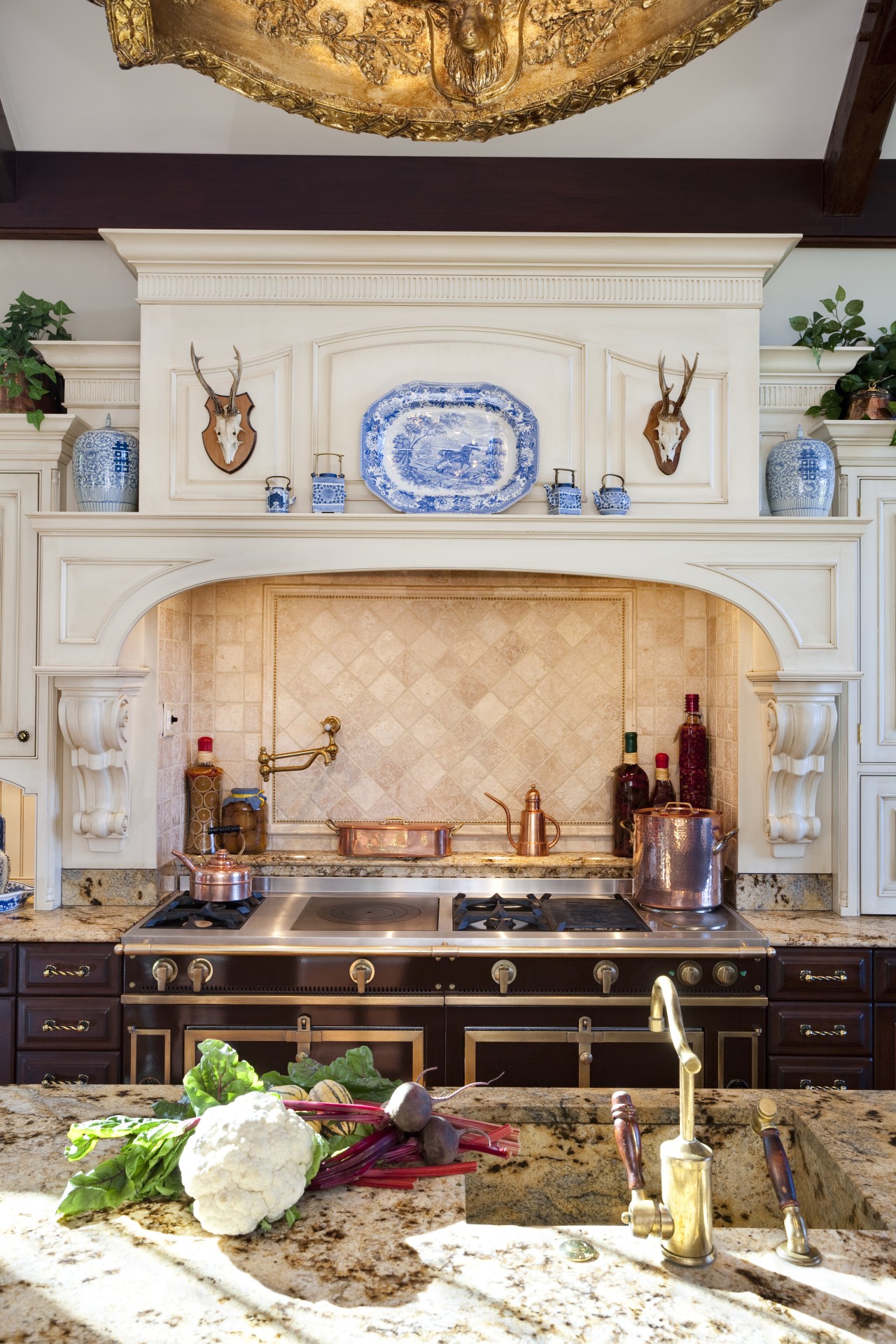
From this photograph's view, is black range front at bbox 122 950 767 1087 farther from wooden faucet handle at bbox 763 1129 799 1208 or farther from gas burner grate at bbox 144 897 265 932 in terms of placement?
wooden faucet handle at bbox 763 1129 799 1208

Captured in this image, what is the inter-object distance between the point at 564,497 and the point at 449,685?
815mm

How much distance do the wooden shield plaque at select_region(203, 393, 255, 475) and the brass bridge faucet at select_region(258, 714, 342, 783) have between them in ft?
2.96

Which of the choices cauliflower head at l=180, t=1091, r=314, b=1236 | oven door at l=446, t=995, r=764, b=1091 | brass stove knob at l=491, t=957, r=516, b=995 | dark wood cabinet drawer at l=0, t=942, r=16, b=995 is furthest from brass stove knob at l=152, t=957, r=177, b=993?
cauliflower head at l=180, t=1091, r=314, b=1236

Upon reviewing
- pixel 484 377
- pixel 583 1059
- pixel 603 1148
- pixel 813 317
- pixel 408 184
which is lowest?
pixel 583 1059

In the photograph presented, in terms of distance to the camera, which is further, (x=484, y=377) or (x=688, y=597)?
(x=688, y=597)

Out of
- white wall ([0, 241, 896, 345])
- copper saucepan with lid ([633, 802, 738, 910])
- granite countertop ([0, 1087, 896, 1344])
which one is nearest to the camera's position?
granite countertop ([0, 1087, 896, 1344])

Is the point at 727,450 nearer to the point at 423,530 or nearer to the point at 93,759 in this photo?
the point at 423,530

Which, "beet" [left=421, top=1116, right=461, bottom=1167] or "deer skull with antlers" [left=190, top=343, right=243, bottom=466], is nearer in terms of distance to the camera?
"beet" [left=421, top=1116, right=461, bottom=1167]

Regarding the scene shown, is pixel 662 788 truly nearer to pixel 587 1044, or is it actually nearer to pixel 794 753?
pixel 794 753

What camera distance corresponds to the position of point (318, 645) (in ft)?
10.9

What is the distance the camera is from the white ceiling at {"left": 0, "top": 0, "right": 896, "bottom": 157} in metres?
2.85

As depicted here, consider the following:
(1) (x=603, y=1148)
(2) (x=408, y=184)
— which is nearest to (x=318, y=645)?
(2) (x=408, y=184)

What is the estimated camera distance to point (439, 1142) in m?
1.24

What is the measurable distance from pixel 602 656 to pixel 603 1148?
2.01 meters
